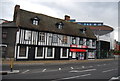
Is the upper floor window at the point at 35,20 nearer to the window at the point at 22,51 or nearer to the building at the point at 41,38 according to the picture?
the building at the point at 41,38

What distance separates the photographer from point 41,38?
89.1 feet

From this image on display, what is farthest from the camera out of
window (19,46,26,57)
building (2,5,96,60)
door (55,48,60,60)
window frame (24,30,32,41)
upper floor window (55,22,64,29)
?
upper floor window (55,22,64,29)

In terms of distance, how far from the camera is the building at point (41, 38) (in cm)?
2470

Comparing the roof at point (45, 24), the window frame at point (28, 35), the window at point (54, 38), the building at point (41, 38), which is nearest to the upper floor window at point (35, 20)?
the building at point (41, 38)

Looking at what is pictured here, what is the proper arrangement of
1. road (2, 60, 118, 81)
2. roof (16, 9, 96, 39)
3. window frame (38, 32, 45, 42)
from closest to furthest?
1. road (2, 60, 118, 81)
2. roof (16, 9, 96, 39)
3. window frame (38, 32, 45, 42)

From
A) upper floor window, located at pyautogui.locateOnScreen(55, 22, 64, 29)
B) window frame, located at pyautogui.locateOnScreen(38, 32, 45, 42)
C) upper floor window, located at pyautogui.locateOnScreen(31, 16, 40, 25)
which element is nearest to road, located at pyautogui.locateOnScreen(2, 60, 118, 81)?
window frame, located at pyautogui.locateOnScreen(38, 32, 45, 42)

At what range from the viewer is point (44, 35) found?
90.3ft

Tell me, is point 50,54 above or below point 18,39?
below

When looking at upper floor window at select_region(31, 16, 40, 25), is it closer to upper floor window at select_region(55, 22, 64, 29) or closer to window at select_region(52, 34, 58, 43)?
window at select_region(52, 34, 58, 43)

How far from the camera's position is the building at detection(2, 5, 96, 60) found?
973 inches

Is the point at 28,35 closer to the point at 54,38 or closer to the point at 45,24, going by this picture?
the point at 45,24

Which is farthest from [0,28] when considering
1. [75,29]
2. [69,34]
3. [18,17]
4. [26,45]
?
[75,29]

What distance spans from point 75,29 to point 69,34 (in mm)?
3801

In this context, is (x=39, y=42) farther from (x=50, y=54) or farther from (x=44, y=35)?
(x=50, y=54)
